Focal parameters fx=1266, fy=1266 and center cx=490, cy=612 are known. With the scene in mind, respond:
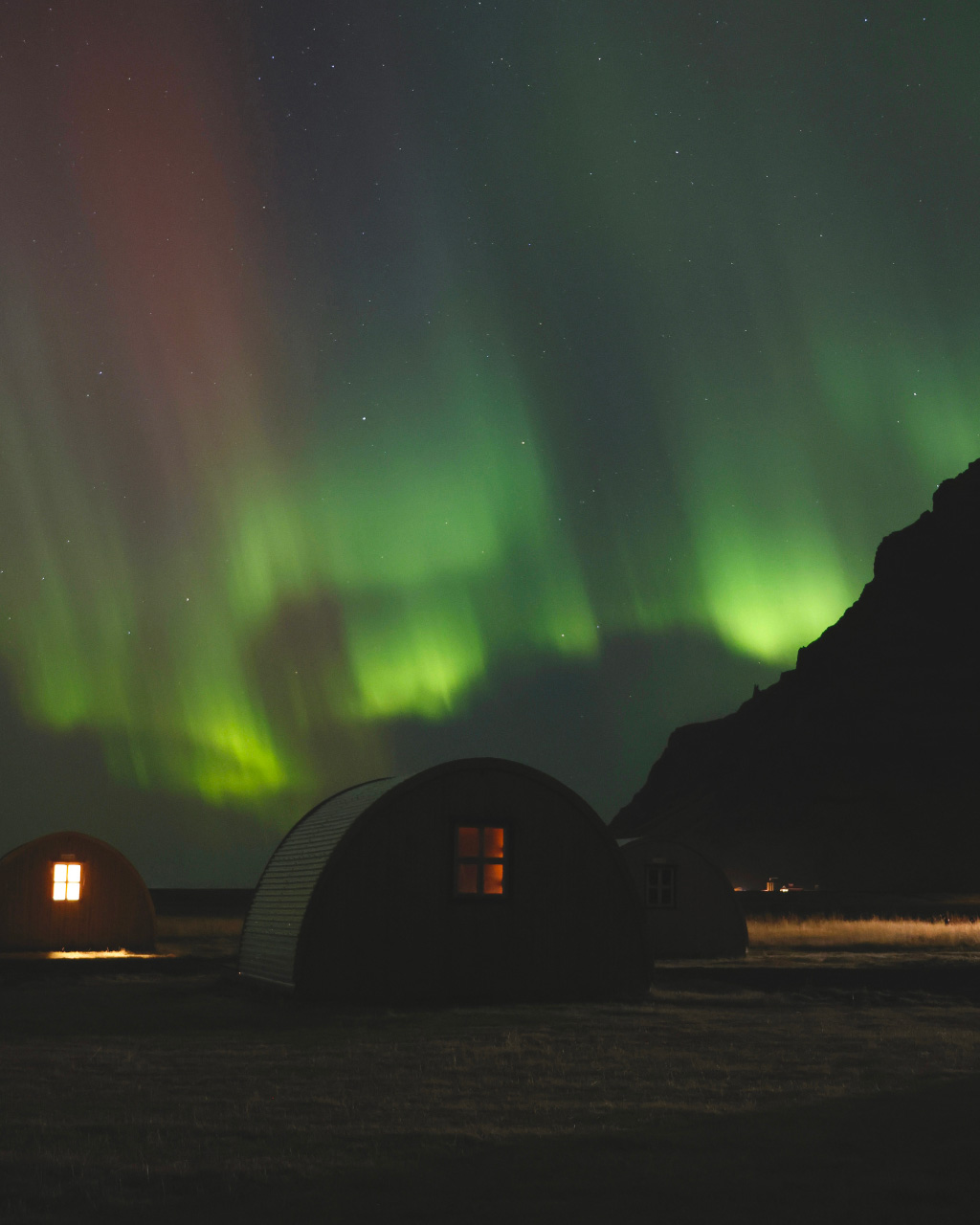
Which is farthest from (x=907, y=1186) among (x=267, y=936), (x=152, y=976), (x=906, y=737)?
(x=906, y=737)

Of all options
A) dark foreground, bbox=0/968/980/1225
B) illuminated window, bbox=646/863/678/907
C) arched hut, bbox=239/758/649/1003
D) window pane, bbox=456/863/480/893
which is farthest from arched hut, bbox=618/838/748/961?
dark foreground, bbox=0/968/980/1225

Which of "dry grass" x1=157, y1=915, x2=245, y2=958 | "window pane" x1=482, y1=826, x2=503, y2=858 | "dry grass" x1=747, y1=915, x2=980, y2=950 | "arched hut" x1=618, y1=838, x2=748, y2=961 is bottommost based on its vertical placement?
"dry grass" x1=747, y1=915, x2=980, y2=950

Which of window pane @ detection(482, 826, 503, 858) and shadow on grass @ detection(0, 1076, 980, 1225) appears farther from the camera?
window pane @ detection(482, 826, 503, 858)

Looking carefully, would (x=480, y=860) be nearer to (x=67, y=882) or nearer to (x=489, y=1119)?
(x=489, y=1119)

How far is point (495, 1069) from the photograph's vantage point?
1352cm

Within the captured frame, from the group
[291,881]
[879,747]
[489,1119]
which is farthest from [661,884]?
[879,747]

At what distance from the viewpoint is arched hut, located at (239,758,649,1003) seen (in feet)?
70.5

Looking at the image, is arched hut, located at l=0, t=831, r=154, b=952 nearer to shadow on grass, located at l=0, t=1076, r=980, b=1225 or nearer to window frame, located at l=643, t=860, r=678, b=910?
window frame, located at l=643, t=860, r=678, b=910

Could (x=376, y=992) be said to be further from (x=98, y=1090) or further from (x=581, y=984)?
(x=98, y=1090)

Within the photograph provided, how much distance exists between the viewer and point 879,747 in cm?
14400

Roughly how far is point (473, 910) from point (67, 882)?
18164 millimetres

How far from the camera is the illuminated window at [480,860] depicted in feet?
73.7

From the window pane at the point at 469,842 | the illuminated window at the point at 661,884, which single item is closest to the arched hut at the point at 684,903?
the illuminated window at the point at 661,884

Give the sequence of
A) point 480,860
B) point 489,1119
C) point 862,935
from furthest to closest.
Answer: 1. point 862,935
2. point 480,860
3. point 489,1119
